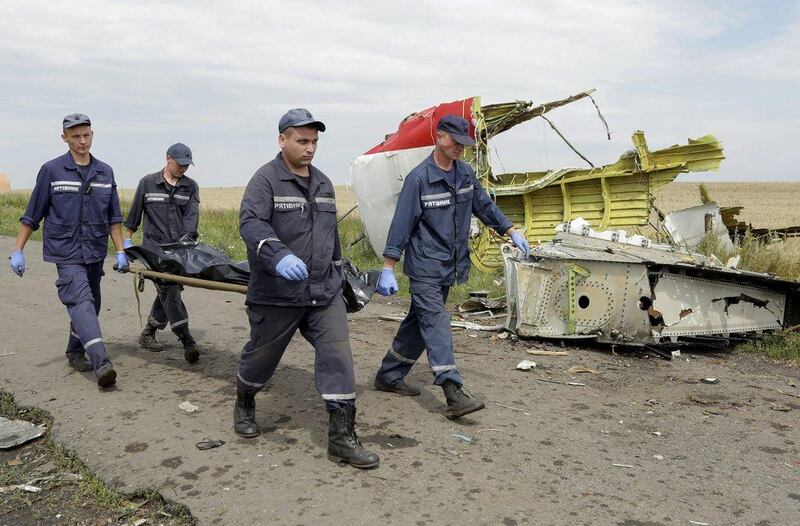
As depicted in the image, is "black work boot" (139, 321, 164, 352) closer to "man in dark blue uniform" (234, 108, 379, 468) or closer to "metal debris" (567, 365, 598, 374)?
"man in dark blue uniform" (234, 108, 379, 468)

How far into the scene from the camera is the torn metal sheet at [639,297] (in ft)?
20.1

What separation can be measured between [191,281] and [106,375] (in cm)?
87

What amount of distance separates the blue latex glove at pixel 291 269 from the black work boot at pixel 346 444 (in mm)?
778

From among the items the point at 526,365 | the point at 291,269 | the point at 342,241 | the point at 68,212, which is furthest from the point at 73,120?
the point at 342,241

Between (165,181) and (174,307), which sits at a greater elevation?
(165,181)

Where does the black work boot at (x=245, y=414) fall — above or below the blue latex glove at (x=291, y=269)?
below

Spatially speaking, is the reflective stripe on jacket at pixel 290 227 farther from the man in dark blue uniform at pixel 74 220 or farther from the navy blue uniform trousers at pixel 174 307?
the navy blue uniform trousers at pixel 174 307

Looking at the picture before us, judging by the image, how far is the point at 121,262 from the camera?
209 inches

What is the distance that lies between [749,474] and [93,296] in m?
4.63

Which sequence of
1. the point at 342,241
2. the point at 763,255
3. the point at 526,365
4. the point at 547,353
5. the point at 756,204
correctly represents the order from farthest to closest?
the point at 756,204 < the point at 342,241 < the point at 763,255 < the point at 547,353 < the point at 526,365

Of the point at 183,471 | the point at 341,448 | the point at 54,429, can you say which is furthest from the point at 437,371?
the point at 54,429

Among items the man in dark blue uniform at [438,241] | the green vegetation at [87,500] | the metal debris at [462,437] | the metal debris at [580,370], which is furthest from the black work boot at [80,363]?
the metal debris at [580,370]

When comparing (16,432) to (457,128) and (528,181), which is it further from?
(528,181)

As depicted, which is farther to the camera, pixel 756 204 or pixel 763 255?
pixel 756 204
